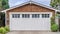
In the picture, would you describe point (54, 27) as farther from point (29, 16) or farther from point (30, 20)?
point (29, 16)

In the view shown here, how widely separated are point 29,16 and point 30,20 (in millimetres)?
516

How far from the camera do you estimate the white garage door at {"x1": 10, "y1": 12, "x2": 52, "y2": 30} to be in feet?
95.5

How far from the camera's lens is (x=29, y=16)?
29391 millimetres

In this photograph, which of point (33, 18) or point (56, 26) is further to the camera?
point (33, 18)

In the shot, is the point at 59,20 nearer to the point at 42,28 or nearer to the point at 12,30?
the point at 42,28

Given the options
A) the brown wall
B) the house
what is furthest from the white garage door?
the brown wall

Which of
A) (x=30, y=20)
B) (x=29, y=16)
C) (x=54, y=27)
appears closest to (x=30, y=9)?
(x=29, y=16)

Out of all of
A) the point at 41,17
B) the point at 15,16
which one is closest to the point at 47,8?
the point at 41,17

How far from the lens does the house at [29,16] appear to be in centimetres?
2912

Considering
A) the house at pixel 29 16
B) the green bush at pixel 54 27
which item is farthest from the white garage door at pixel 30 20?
the green bush at pixel 54 27

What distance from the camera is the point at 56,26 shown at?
2753cm

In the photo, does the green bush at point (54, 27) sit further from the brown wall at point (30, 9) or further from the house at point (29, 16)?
the brown wall at point (30, 9)

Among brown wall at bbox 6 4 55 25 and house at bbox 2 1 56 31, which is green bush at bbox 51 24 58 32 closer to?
house at bbox 2 1 56 31

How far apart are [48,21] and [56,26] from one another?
1.83 meters
